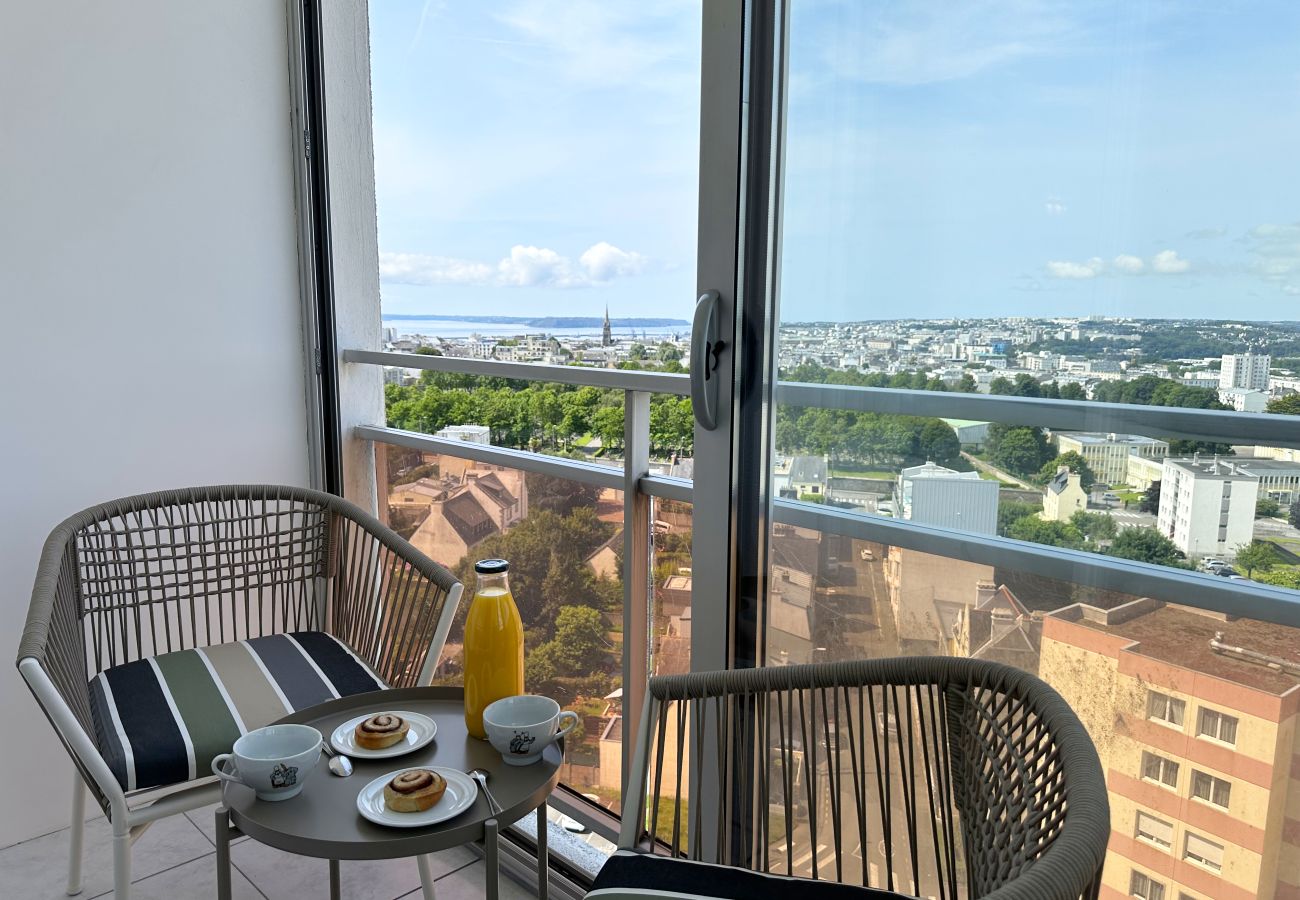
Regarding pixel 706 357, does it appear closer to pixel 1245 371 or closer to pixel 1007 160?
pixel 1007 160

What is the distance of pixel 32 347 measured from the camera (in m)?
2.18

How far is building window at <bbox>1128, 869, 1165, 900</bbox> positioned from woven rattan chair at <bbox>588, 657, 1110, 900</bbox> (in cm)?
20

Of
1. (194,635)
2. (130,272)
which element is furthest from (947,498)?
(130,272)

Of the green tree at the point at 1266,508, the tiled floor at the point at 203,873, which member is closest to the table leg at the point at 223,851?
the tiled floor at the point at 203,873

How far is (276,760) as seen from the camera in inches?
48.1

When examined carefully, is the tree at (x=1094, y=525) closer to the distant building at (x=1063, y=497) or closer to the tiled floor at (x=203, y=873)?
the distant building at (x=1063, y=497)

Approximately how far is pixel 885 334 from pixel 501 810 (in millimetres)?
838

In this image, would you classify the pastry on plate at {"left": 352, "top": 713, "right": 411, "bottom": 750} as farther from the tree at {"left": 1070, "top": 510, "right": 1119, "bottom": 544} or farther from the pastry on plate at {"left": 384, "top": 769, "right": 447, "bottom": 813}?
the tree at {"left": 1070, "top": 510, "right": 1119, "bottom": 544}

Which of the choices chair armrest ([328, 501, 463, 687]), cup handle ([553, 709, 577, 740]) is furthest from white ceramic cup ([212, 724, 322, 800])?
chair armrest ([328, 501, 463, 687])

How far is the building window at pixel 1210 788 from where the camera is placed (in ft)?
3.46

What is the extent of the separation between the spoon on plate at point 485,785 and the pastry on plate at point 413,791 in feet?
0.16

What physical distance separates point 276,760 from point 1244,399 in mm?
1242

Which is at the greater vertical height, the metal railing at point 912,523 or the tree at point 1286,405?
the tree at point 1286,405

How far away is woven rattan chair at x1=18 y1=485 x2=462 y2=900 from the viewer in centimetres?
154
